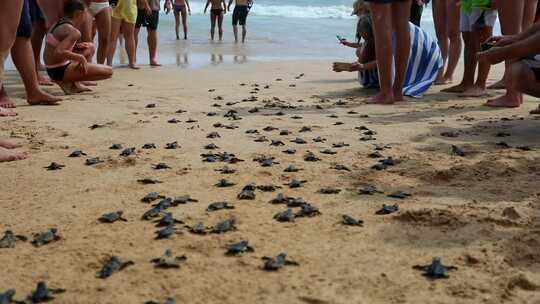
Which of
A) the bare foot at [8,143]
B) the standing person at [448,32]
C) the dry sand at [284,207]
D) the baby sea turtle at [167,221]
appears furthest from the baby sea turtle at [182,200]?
the standing person at [448,32]

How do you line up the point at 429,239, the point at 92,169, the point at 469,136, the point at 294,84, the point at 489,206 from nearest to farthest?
1. the point at 429,239
2. the point at 489,206
3. the point at 92,169
4. the point at 469,136
5. the point at 294,84

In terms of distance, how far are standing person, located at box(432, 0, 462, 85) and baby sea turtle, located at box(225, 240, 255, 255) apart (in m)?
5.77

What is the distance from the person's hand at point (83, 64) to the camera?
6074 millimetres

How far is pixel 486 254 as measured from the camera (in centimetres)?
227

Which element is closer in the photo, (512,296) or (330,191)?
(512,296)

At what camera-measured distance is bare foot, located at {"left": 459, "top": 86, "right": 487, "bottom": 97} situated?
654cm

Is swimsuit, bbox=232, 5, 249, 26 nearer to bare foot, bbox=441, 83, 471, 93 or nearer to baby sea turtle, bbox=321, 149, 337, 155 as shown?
bare foot, bbox=441, 83, 471, 93

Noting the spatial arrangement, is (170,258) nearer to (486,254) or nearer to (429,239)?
(429,239)

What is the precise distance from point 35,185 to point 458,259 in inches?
87.2

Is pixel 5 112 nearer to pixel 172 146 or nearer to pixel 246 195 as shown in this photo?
pixel 172 146

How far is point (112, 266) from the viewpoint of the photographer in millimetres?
2107

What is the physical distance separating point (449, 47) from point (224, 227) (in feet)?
20.0

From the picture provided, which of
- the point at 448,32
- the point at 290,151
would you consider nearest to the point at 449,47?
the point at 448,32

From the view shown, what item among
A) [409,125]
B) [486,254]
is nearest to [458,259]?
[486,254]
